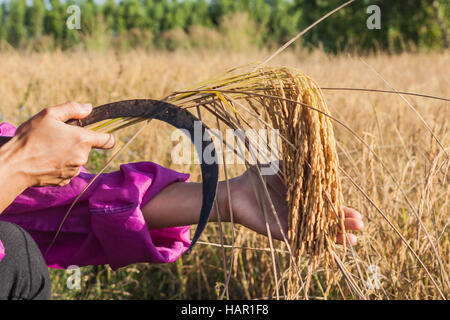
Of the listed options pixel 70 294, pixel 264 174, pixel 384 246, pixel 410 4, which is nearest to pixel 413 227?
pixel 384 246

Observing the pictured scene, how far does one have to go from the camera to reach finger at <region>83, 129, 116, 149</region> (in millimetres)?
937

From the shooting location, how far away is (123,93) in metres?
3.35

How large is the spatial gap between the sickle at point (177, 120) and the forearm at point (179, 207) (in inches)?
7.5

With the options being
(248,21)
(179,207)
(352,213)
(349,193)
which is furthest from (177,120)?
(248,21)

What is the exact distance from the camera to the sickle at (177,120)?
91cm

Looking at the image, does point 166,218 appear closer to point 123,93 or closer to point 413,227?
point 413,227

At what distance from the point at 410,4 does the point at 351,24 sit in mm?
1801

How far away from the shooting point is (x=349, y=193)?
5.57 ft

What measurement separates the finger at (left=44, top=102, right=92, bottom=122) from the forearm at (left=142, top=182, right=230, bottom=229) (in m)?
0.29
